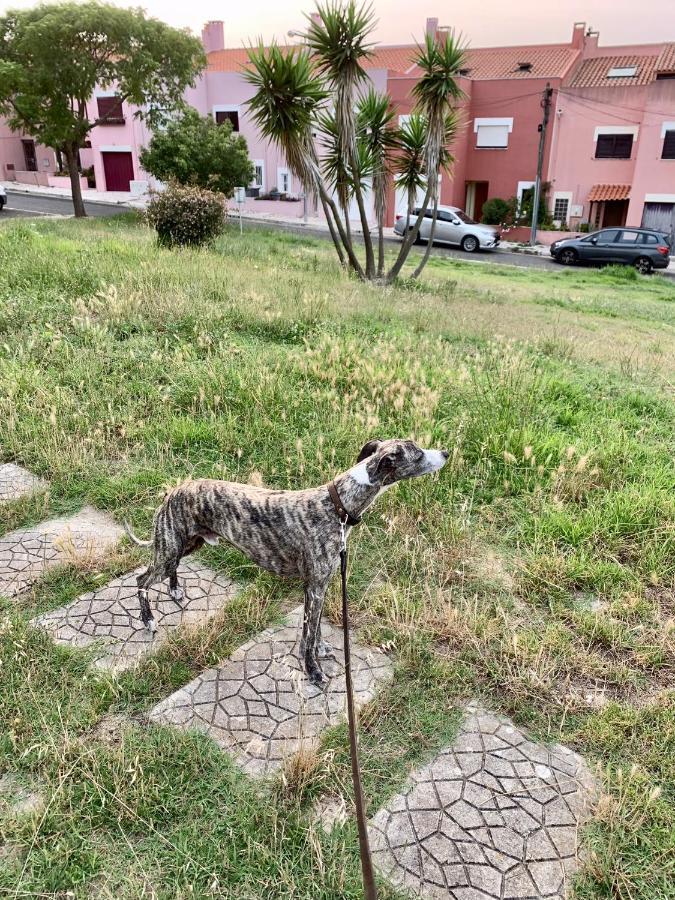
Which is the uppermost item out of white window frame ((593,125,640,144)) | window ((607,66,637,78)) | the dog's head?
window ((607,66,637,78))

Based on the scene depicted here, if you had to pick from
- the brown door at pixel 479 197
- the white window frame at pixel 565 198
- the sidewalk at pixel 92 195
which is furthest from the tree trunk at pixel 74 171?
the white window frame at pixel 565 198

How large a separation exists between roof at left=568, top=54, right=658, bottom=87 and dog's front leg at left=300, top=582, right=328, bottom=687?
37922mm

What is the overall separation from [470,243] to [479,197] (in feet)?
30.9

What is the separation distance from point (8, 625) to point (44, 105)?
27.7 metres

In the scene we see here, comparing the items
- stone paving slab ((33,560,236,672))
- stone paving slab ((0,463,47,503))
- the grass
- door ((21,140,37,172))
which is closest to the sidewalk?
door ((21,140,37,172))

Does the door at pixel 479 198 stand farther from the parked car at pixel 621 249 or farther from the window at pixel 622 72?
the parked car at pixel 621 249

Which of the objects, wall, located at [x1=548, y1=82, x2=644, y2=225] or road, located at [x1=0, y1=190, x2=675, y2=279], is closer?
road, located at [x1=0, y1=190, x2=675, y2=279]

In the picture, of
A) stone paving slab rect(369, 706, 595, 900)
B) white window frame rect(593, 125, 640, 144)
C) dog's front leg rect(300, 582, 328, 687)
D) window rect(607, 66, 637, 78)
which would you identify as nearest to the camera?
stone paving slab rect(369, 706, 595, 900)

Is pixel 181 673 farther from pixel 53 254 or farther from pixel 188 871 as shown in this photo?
pixel 53 254

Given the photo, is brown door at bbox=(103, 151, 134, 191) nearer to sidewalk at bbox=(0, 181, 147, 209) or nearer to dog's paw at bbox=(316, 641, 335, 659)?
sidewalk at bbox=(0, 181, 147, 209)

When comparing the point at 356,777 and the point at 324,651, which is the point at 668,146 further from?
the point at 356,777

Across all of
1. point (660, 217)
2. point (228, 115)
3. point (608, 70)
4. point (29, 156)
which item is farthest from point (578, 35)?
point (29, 156)

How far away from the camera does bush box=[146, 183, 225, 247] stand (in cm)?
1510

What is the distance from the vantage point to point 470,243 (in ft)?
104
